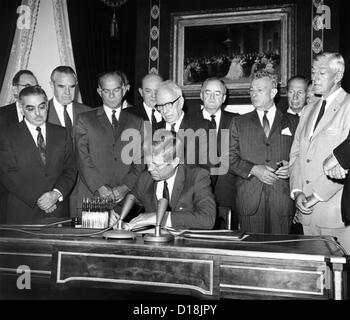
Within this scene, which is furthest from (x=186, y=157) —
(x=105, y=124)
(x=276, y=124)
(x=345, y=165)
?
(x=345, y=165)

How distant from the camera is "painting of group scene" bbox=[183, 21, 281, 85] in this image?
657cm

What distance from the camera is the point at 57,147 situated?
3775 millimetres

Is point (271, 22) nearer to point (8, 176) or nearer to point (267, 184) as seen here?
point (267, 184)

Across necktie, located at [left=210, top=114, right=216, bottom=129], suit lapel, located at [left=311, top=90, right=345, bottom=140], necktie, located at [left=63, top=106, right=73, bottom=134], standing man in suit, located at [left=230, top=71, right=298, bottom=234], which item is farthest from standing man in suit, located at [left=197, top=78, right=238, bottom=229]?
necktie, located at [left=63, top=106, right=73, bottom=134]

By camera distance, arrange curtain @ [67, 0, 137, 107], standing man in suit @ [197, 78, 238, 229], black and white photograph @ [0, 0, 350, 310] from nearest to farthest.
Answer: black and white photograph @ [0, 0, 350, 310] < standing man in suit @ [197, 78, 238, 229] < curtain @ [67, 0, 137, 107]

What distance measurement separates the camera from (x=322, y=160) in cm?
319

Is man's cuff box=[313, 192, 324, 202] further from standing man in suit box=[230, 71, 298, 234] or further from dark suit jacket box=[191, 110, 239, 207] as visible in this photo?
dark suit jacket box=[191, 110, 239, 207]

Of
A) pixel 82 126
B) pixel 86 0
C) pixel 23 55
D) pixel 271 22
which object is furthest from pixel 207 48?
pixel 82 126

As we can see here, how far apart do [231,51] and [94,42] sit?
2093 millimetres

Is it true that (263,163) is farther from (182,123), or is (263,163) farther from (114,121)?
(114,121)

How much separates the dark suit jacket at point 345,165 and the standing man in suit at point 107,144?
1.78m

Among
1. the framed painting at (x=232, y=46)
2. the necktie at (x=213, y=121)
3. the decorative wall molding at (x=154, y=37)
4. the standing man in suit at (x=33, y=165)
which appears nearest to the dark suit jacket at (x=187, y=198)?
the standing man in suit at (x=33, y=165)

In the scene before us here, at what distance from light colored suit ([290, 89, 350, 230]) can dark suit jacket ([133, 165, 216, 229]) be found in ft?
2.64

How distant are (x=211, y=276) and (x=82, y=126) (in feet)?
8.33
